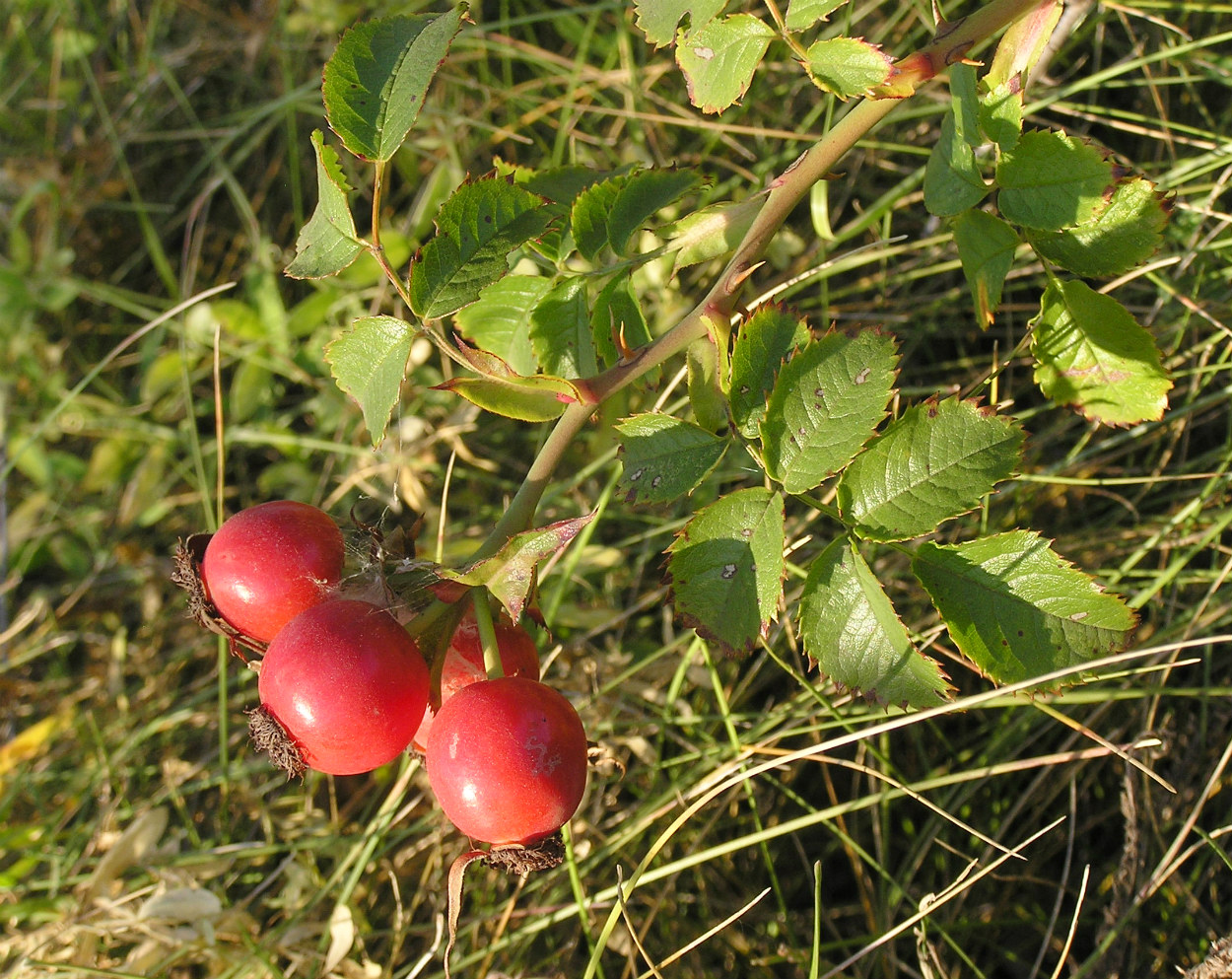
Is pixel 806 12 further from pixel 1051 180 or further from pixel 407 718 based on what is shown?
pixel 407 718

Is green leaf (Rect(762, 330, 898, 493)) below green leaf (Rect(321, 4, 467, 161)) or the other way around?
below

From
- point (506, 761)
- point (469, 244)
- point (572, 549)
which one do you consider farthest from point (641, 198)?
point (572, 549)

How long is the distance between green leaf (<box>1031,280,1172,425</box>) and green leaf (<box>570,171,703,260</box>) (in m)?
0.50

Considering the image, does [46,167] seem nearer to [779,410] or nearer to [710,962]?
[779,410]

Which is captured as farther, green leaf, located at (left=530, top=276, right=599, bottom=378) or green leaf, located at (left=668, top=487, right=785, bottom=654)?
green leaf, located at (left=530, top=276, right=599, bottom=378)

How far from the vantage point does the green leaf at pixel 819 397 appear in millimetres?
1090

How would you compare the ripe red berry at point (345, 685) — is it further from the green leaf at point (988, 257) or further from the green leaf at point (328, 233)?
the green leaf at point (988, 257)

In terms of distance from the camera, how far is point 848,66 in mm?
1073

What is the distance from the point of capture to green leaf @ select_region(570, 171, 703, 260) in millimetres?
1210

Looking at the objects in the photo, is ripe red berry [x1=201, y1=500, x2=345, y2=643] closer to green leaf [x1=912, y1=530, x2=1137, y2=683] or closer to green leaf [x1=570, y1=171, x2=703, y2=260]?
green leaf [x1=570, y1=171, x2=703, y2=260]

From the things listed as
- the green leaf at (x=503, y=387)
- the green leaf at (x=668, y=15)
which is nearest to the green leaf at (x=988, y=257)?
the green leaf at (x=668, y=15)

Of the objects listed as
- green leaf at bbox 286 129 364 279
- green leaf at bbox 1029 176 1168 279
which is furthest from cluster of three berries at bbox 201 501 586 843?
green leaf at bbox 1029 176 1168 279

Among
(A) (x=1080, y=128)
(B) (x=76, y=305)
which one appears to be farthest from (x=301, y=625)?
(B) (x=76, y=305)

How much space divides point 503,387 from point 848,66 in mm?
533
